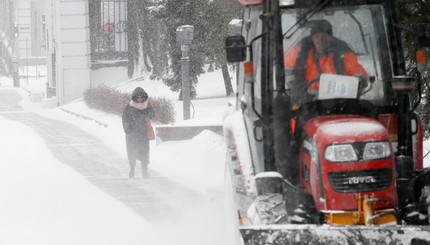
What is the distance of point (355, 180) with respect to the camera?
19.5 ft

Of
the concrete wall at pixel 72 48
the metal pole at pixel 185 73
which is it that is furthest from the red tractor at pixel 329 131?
the concrete wall at pixel 72 48

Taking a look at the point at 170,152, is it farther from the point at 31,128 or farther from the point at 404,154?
the point at 404,154

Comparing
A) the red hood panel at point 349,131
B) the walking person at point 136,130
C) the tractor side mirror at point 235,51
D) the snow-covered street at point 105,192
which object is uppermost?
the tractor side mirror at point 235,51

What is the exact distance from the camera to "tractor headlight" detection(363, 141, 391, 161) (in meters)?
5.95

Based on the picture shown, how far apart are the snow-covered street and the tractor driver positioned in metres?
2.68

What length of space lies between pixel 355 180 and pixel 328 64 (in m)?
1.07

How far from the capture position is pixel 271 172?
6488 millimetres

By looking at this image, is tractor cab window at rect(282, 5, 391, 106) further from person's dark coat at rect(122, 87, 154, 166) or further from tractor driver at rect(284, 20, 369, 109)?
person's dark coat at rect(122, 87, 154, 166)

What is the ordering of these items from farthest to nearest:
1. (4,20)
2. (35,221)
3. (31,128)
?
(4,20) → (31,128) → (35,221)

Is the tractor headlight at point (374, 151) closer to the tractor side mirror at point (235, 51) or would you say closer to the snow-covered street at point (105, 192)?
the tractor side mirror at point (235, 51)

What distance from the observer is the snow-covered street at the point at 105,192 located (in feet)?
31.2

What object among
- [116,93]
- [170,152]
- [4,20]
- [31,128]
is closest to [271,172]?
[170,152]

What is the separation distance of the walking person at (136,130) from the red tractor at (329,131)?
7.44 meters

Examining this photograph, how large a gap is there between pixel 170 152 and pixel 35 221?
740 centimetres
